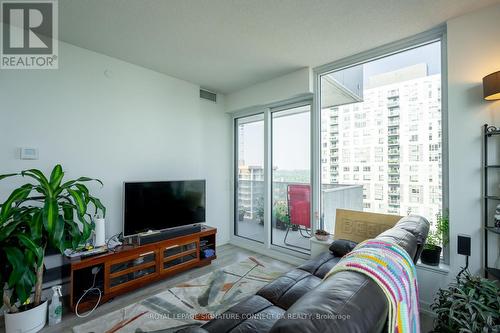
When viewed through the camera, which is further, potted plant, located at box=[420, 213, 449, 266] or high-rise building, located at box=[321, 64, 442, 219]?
high-rise building, located at box=[321, 64, 442, 219]

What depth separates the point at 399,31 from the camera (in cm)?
230

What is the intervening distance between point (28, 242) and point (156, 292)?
1.33 m

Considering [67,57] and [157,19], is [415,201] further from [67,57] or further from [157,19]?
[67,57]

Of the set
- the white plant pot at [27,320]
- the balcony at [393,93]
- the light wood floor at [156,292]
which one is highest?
the balcony at [393,93]

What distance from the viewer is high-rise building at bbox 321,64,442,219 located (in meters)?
2.38

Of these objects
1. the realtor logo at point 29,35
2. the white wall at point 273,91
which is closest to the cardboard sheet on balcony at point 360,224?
the white wall at point 273,91

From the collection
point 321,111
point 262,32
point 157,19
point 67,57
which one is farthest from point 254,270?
point 67,57

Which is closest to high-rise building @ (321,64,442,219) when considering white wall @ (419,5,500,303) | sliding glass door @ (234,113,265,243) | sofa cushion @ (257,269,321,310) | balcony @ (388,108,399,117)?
balcony @ (388,108,399,117)

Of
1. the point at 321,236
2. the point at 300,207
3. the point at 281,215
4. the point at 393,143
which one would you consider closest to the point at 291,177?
the point at 300,207

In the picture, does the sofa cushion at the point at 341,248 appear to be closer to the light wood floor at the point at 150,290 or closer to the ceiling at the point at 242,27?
the light wood floor at the point at 150,290

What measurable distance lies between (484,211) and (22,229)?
3.79 m

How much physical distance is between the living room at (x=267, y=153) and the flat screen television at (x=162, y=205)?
0.06 feet

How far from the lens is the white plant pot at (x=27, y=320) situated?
1.77 metres

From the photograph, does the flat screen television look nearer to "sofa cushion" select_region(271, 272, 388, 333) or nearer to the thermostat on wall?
the thermostat on wall
